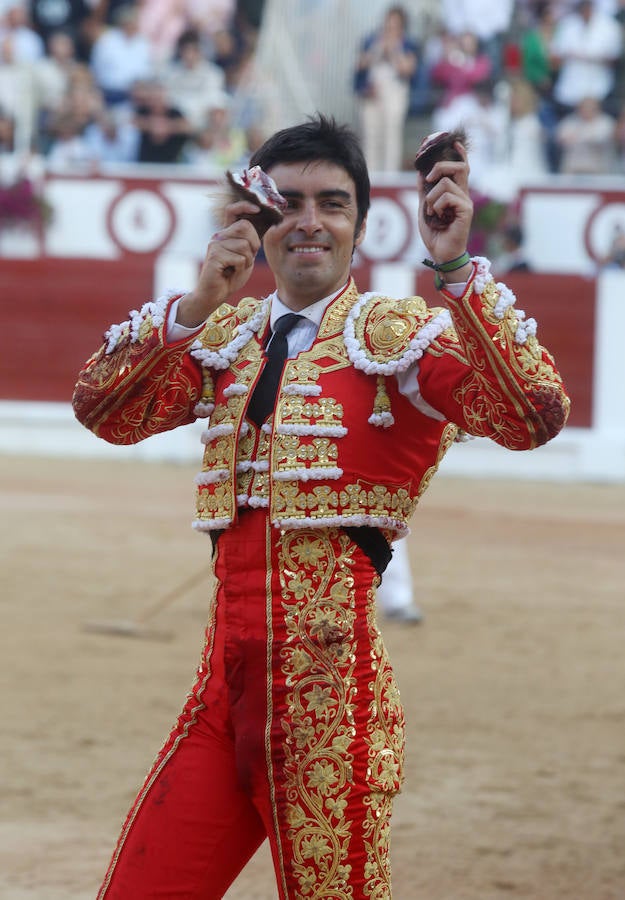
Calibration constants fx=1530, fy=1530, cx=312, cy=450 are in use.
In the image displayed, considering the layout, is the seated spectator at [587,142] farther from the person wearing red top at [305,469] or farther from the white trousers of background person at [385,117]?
the person wearing red top at [305,469]

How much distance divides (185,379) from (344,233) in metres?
0.31

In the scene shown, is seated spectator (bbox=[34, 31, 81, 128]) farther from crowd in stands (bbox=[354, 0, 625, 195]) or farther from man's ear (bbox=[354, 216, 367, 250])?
man's ear (bbox=[354, 216, 367, 250])

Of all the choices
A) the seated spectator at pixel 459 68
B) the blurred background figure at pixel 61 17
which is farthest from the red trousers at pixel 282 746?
the blurred background figure at pixel 61 17

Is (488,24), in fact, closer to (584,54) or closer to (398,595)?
(584,54)

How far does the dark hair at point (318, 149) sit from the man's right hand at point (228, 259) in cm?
16

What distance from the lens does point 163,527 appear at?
27.4 feet

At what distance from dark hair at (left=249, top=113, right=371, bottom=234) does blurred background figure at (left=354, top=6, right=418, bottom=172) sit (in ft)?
32.4

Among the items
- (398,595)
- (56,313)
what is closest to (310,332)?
(398,595)

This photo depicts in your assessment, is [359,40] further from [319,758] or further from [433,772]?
[319,758]

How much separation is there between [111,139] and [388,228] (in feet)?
8.10

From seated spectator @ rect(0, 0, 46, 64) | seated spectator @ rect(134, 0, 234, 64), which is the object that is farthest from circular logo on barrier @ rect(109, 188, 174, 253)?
seated spectator @ rect(0, 0, 46, 64)

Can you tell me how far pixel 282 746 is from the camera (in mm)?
2035

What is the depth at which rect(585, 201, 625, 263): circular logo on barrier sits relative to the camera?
1159 cm

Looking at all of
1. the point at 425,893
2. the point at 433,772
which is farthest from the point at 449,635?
the point at 425,893
